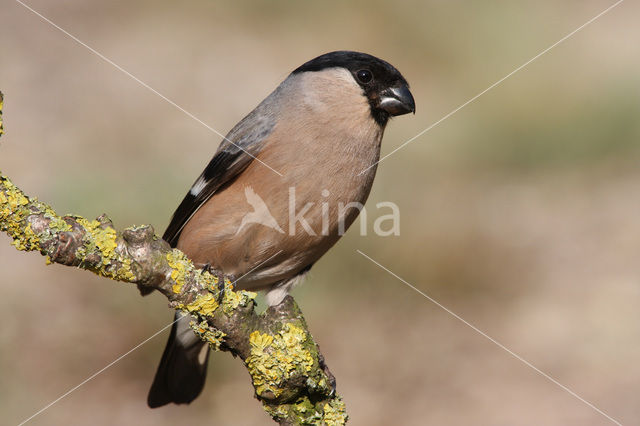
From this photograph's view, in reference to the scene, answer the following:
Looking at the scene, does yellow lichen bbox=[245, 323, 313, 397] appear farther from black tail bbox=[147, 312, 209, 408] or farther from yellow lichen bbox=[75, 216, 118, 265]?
black tail bbox=[147, 312, 209, 408]

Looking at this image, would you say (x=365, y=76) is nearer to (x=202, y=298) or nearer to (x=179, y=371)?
(x=202, y=298)

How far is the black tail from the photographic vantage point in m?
5.03

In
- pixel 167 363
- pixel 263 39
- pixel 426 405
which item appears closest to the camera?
pixel 167 363

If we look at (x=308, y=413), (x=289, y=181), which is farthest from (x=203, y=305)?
(x=289, y=181)

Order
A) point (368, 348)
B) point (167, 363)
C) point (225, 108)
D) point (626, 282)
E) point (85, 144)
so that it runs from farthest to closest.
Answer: point (225, 108) < point (85, 144) < point (626, 282) < point (368, 348) < point (167, 363)

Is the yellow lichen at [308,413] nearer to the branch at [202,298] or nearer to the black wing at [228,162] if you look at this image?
the branch at [202,298]

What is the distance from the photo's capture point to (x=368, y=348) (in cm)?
651

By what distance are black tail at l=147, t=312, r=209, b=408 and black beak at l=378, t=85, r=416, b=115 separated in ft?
6.72

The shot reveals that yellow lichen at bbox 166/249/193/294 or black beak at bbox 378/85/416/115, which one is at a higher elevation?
black beak at bbox 378/85/416/115

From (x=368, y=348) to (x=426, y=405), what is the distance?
750 millimetres

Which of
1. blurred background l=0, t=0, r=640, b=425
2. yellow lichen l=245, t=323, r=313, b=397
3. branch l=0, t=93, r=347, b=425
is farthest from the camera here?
blurred background l=0, t=0, r=640, b=425

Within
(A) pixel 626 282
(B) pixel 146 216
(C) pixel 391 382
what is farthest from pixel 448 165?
(B) pixel 146 216

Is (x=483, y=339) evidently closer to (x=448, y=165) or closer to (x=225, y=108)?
(x=448, y=165)

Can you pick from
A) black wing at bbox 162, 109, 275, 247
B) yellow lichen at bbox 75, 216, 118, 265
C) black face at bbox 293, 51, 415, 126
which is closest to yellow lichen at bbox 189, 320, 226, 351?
yellow lichen at bbox 75, 216, 118, 265
